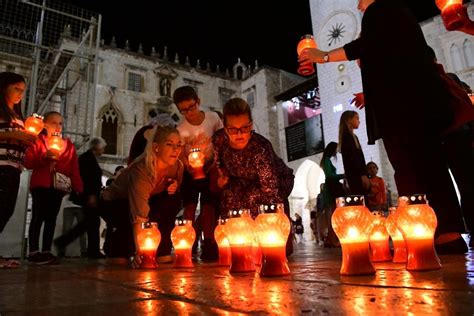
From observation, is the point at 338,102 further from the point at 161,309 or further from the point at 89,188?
the point at 161,309

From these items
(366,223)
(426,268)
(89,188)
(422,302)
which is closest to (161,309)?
(422,302)

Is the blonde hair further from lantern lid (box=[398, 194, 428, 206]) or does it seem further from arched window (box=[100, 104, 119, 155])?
arched window (box=[100, 104, 119, 155])

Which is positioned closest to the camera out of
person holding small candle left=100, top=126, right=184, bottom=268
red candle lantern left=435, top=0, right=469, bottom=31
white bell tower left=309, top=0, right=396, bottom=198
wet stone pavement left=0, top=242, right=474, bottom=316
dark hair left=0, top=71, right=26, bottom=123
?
wet stone pavement left=0, top=242, right=474, bottom=316

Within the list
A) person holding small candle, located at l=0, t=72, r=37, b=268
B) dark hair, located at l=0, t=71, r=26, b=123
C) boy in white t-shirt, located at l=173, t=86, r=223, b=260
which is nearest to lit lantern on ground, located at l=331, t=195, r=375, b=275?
boy in white t-shirt, located at l=173, t=86, r=223, b=260

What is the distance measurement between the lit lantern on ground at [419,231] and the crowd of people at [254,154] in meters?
0.74

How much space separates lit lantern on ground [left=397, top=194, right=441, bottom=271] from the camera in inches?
61.4

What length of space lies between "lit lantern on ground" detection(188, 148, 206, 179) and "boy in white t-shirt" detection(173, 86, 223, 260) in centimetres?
6

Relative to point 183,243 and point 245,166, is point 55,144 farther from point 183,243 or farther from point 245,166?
point 245,166

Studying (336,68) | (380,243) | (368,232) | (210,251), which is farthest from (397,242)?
(336,68)

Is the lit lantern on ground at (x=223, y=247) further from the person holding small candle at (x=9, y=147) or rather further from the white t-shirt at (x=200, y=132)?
the person holding small candle at (x=9, y=147)

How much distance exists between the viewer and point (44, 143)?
3928 millimetres

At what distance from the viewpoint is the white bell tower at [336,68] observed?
15594 millimetres

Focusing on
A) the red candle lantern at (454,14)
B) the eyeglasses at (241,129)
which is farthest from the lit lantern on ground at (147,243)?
the red candle lantern at (454,14)

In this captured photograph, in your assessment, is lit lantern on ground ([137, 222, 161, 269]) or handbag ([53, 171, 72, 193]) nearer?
lit lantern on ground ([137, 222, 161, 269])
